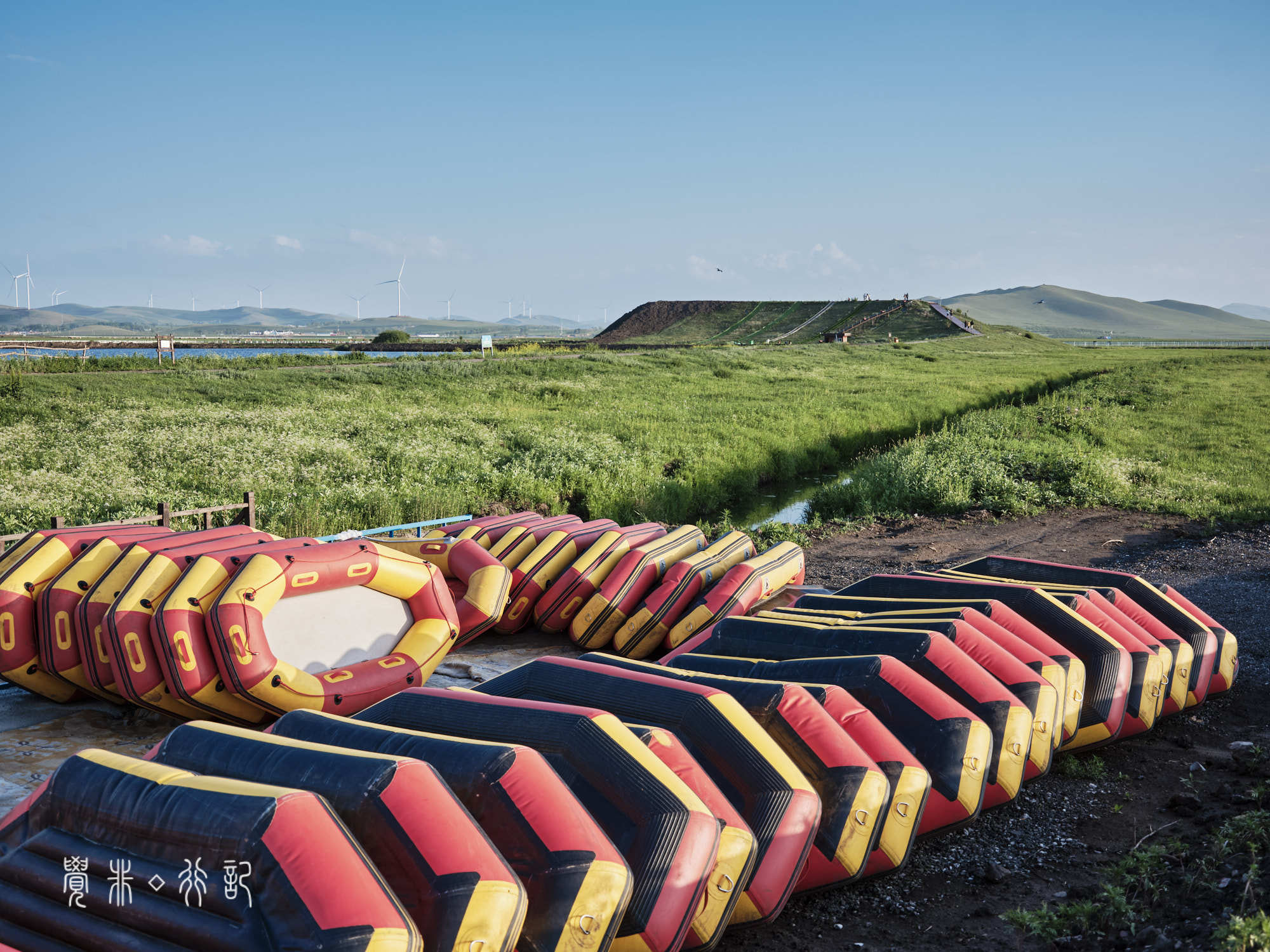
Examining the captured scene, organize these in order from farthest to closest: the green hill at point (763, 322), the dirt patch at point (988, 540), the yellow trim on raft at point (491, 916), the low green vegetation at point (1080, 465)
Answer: the green hill at point (763, 322), the low green vegetation at point (1080, 465), the dirt patch at point (988, 540), the yellow trim on raft at point (491, 916)

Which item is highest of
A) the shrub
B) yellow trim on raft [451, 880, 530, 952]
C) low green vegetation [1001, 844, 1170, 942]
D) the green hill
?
the green hill

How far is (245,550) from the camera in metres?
6.88

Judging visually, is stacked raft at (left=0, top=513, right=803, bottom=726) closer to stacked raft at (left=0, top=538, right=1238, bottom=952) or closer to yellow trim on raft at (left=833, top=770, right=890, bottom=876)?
stacked raft at (left=0, top=538, right=1238, bottom=952)

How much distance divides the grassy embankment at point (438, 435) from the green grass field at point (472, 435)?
0.08 m

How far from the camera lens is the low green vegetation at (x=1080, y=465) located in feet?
56.4

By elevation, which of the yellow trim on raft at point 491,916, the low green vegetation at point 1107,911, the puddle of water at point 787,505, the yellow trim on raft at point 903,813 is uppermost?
the yellow trim on raft at point 491,916

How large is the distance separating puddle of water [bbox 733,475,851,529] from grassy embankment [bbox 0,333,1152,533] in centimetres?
60

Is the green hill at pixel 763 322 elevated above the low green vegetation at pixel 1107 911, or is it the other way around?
the green hill at pixel 763 322

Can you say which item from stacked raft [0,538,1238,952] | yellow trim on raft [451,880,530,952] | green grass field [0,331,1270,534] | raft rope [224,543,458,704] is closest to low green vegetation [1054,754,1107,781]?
stacked raft [0,538,1238,952]

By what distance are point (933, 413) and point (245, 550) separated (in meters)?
29.5

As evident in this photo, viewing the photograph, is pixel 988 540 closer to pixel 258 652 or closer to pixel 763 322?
pixel 258 652

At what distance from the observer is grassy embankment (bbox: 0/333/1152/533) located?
16.9m

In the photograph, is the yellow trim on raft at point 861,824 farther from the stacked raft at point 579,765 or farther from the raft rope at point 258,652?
the raft rope at point 258,652

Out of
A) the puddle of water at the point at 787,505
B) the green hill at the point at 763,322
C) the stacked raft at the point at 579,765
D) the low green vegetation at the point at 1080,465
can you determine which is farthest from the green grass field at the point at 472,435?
the green hill at the point at 763,322
